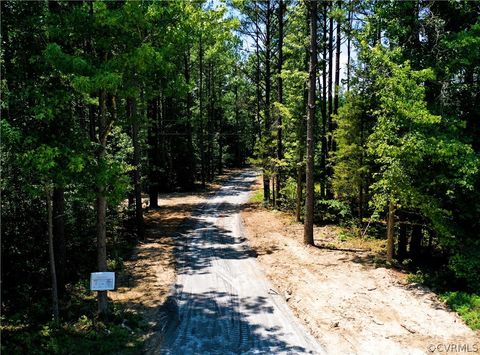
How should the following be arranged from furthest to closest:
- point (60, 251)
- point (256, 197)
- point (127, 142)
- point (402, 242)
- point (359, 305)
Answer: point (256, 197) → point (127, 142) → point (402, 242) → point (60, 251) → point (359, 305)

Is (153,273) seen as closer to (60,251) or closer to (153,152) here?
(60,251)

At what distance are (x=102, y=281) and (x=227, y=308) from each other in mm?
A: 3391

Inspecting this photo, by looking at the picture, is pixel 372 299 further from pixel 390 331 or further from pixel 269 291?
pixel 269 291

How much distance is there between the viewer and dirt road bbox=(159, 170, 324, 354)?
9.16 m

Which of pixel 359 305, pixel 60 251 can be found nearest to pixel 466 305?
pixel 359 305

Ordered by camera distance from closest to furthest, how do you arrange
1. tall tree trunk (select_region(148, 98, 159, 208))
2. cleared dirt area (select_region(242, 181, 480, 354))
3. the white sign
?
cleared dirt area (select_region(242, 181, 480, 354)) → the white sign → tall tree trunk (select_region(148, 98, 159, 208))

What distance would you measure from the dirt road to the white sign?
188 centimetres

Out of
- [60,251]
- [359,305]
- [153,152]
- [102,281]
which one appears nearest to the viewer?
[102,281]

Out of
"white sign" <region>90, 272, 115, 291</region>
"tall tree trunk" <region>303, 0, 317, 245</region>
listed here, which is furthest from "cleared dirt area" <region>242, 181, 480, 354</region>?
"white sign" <region>90, 272, 115, 291</region>

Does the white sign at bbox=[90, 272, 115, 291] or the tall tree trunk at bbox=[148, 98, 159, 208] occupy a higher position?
the tall tree trunk at bbox=[148, 98, 159, 208]

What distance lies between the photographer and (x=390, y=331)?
9.62m

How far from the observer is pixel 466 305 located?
35.1 feet

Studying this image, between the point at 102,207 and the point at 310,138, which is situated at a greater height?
the point at 310,138

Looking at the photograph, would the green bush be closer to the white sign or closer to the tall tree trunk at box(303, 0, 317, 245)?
the tall tree trunk at box(303, 0, 317, 245)
